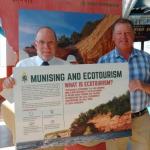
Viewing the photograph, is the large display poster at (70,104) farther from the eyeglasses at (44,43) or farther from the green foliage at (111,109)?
the eyeglasses at (44,43)

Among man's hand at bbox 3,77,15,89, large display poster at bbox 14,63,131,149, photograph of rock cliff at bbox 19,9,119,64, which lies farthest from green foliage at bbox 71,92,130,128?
man's hand at bbox 3,77,15,89

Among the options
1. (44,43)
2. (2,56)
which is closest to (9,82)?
(2,56)

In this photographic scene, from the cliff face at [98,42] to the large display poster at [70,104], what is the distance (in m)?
0.07

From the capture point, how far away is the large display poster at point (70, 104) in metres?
1.69

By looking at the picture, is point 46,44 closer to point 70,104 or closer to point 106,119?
point 70,104

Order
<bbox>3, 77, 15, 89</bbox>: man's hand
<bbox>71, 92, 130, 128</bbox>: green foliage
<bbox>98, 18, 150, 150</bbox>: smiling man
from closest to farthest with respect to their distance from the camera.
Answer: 1. <bbox>3, 77, 15, 89</bbox>: man's hand
2. <bbox>71, 92, 130, 128</bbox>: green foliage
3. <bbox>98, 18, 150, 150</bbox>: smiling man

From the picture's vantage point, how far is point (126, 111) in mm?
1952

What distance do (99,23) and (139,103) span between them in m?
0.57

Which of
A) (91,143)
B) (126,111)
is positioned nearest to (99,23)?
(126,111)

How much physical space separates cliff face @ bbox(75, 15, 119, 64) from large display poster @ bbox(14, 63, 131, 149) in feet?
0.22

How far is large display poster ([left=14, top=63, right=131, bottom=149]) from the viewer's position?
5.54 ft

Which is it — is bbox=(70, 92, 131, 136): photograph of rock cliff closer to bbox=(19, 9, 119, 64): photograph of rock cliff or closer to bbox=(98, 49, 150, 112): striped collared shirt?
bbox=(98, 49, 150, 112): striped collared shirt

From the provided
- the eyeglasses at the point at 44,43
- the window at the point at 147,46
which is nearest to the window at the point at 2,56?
the eyeglasses at the point at 44,43

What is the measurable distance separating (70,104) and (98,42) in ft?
1.35
